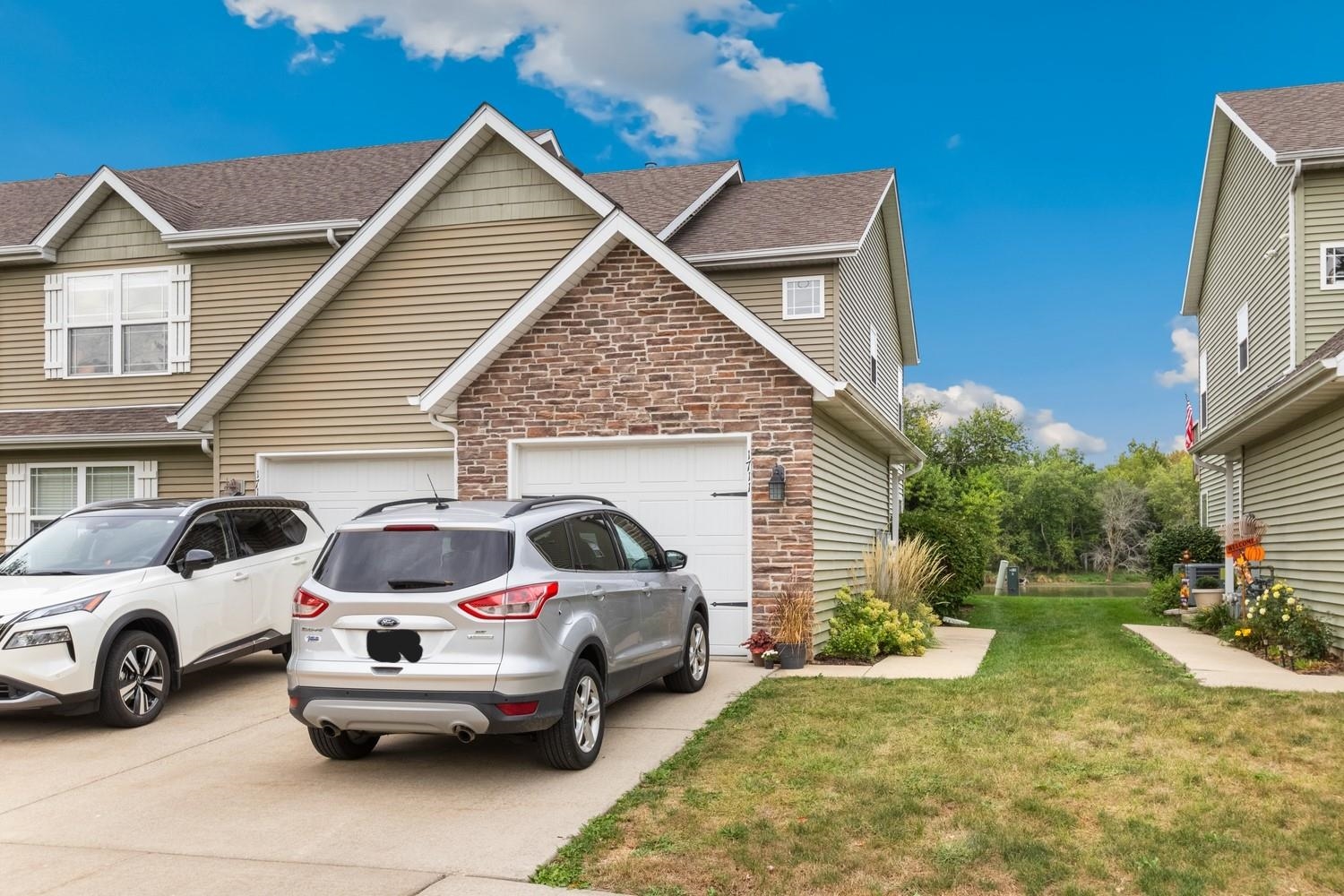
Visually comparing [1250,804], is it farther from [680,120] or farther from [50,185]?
[680,120]

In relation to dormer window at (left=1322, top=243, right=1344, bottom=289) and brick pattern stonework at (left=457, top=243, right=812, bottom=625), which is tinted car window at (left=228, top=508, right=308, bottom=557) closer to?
brick pattern stonework at (left=457, top=243, right=812, bottom=625)

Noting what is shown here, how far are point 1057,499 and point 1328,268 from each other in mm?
47677

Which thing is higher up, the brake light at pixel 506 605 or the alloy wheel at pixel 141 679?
the brake light at pixel 506 605

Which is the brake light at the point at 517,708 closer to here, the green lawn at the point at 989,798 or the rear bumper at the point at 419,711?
the rear bumper at the point at 419,711

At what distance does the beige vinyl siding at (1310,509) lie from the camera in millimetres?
11766

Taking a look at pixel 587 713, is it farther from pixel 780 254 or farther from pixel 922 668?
pixel 780 254

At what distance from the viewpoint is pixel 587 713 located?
23.8 feet

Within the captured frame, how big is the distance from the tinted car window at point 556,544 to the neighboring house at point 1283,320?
7318 mm

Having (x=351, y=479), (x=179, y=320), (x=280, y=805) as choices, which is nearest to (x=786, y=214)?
(x=351, y=479)

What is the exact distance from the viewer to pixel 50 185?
66.7 feet

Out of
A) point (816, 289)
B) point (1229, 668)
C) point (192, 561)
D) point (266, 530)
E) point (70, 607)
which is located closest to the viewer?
point (70, 607)

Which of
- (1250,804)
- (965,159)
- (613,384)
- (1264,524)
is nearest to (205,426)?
(613,384)

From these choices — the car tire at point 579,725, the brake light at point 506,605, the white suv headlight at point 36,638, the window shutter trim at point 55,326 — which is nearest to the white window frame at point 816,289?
the car tire at point 579,725

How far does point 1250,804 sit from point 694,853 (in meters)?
Result: 3.27
